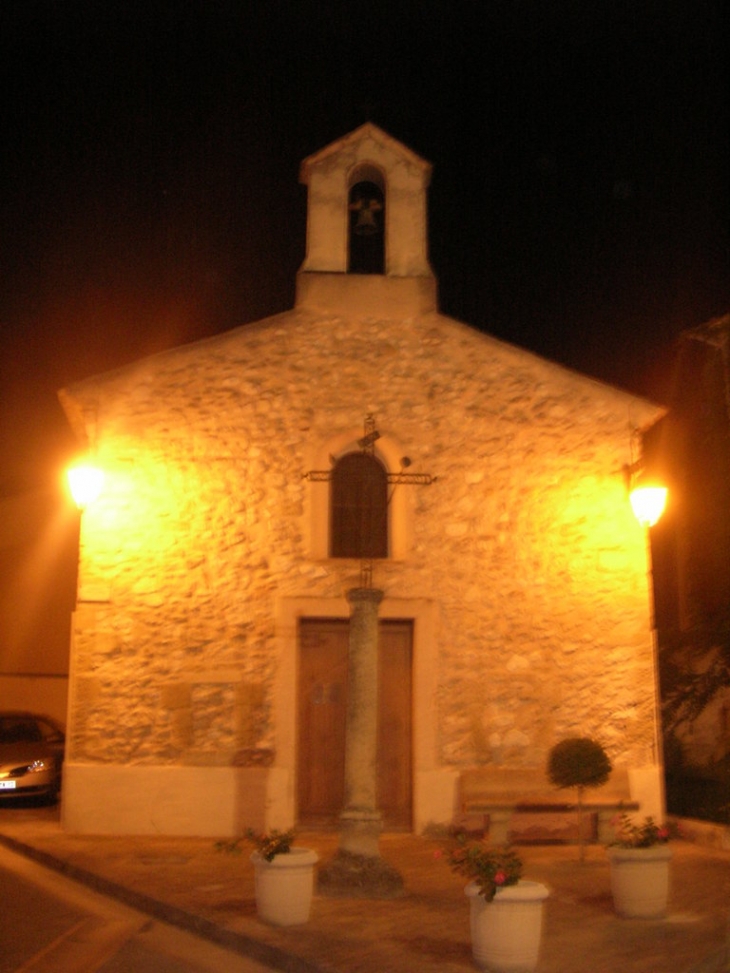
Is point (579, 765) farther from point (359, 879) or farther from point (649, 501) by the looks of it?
point (649, 501)

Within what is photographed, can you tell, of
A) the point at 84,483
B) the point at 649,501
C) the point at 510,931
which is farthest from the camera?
the point at 84,483

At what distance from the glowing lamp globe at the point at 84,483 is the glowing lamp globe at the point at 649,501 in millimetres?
5867

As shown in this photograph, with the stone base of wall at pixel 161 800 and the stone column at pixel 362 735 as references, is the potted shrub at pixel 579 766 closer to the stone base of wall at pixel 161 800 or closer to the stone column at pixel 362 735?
the stone column at pixel 362 735

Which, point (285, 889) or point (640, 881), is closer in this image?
point (285, 889)

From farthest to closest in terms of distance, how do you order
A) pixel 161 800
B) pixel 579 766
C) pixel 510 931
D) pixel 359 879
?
pixel 161 800
pixel 579 766
pixel 359 879
pixel 510 931

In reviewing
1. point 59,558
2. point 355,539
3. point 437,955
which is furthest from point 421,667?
point 59,558

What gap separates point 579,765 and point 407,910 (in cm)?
291

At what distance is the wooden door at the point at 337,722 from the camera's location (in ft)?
37.1

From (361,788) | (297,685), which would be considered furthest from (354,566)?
(361,788)

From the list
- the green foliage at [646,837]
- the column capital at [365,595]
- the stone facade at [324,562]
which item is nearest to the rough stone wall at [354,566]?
the stone facade at [324,562]

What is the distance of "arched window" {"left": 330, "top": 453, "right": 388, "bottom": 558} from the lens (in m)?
11.8

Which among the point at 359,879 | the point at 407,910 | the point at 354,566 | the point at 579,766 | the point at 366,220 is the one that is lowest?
the point at 407,910

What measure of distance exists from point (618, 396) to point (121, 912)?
7.50 meters

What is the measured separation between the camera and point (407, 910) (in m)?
7.64
